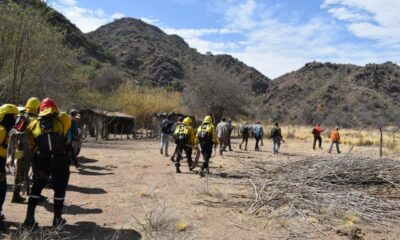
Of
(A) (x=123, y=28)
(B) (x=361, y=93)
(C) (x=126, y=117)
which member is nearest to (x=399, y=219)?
(C) (x=126, y=117)

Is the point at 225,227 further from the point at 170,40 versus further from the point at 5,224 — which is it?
the point at 170,40

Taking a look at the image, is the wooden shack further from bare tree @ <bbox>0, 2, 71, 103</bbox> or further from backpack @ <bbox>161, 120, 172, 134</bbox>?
backpack @ <bbox>161, 120, 172, 134</bbox>

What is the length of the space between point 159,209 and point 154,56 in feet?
372

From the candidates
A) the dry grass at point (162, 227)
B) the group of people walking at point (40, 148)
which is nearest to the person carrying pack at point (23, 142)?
the group of people walking at point (40, 148)

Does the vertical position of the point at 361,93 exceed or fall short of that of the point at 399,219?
→ it exceeds it

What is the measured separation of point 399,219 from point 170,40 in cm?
15786

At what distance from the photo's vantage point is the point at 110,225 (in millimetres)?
8305

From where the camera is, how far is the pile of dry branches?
9.38 m

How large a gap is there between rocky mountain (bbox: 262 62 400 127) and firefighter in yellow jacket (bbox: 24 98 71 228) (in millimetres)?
81857

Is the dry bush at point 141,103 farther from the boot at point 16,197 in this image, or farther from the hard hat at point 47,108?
the hard hat at point 47,108

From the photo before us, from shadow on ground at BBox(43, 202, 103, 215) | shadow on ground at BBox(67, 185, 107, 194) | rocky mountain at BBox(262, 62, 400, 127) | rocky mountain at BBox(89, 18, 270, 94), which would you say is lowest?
shadow on ground at BBox(43, 202, 103, 215)

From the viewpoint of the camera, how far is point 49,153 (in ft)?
24.6

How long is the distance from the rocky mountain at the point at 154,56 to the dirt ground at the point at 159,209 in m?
78.2

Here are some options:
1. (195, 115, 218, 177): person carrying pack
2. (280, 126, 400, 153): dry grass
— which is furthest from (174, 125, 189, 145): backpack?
(280, 126, 400, 153): dry grass
